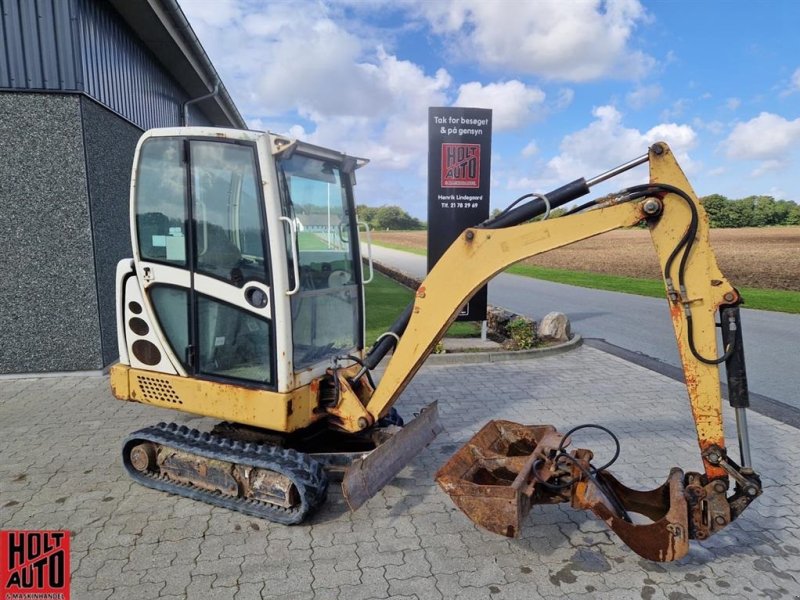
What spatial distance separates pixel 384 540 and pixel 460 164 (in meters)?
6.51

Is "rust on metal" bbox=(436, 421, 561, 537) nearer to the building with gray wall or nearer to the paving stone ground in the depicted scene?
the paving stone ground

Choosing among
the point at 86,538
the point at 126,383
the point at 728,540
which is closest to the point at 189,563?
the point at 86,538

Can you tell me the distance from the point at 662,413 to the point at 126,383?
5.43m

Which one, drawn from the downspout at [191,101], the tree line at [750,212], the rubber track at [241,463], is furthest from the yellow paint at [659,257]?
the tree line at [750,212]

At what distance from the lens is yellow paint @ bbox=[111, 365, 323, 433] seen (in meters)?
3.85

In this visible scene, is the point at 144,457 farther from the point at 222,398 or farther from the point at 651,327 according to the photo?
the point at 651,327

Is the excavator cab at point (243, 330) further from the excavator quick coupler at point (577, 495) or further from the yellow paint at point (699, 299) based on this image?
the yellow paint at point (699, 299)

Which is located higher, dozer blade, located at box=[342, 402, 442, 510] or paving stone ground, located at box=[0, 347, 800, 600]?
dozer blade, located at box=[342, 402, 442, 510]

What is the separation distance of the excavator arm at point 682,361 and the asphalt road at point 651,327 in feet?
14.4

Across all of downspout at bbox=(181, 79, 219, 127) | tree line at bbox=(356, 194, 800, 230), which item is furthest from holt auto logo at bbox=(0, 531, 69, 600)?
tree line at bbox=(356, 194, 800, 230)

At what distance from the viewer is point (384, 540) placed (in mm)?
3660

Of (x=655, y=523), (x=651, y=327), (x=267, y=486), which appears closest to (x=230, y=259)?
(x=267, y=486)

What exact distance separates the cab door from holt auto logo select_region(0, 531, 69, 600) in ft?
4.44

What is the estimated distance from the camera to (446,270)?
3.67m
